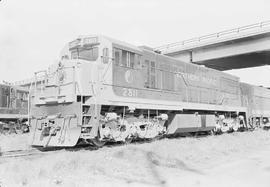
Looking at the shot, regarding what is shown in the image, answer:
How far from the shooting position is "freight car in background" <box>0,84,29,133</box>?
18.2 m

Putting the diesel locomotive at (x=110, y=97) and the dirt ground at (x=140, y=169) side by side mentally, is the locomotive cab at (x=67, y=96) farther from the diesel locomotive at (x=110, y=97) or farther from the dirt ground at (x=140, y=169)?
the dirt ground at (x=140, y=169)

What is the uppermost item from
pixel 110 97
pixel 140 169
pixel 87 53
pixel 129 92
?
pixel 87 53

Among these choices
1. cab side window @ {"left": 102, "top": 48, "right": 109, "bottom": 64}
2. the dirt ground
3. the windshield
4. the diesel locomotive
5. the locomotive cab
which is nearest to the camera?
the dirt ground

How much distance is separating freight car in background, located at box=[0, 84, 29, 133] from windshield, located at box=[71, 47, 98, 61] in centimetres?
946

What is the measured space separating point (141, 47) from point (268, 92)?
18080 millimetres

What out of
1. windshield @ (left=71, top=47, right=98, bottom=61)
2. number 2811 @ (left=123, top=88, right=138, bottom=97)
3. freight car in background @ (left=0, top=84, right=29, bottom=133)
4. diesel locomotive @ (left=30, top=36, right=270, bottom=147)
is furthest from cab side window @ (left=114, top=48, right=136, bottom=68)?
freight car in background @ (left=0, top=84, right=29, bottom=133)

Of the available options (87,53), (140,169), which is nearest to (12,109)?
(87,53)

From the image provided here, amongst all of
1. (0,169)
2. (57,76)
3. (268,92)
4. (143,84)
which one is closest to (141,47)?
(143,84)

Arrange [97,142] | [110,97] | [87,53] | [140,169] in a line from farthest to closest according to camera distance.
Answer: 1. [87,53]
2. [110,97]
3. [97,142]
4. [140,169]

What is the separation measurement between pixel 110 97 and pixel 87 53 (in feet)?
5.89

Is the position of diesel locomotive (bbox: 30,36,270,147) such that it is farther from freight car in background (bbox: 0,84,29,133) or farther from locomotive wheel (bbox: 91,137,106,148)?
freight car in background (bbox: 0,84,29,133)

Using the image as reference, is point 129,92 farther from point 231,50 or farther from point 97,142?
point 231,50

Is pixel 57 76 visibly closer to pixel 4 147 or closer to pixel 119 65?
pixel 119 65

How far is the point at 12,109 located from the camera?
18.8 metres
